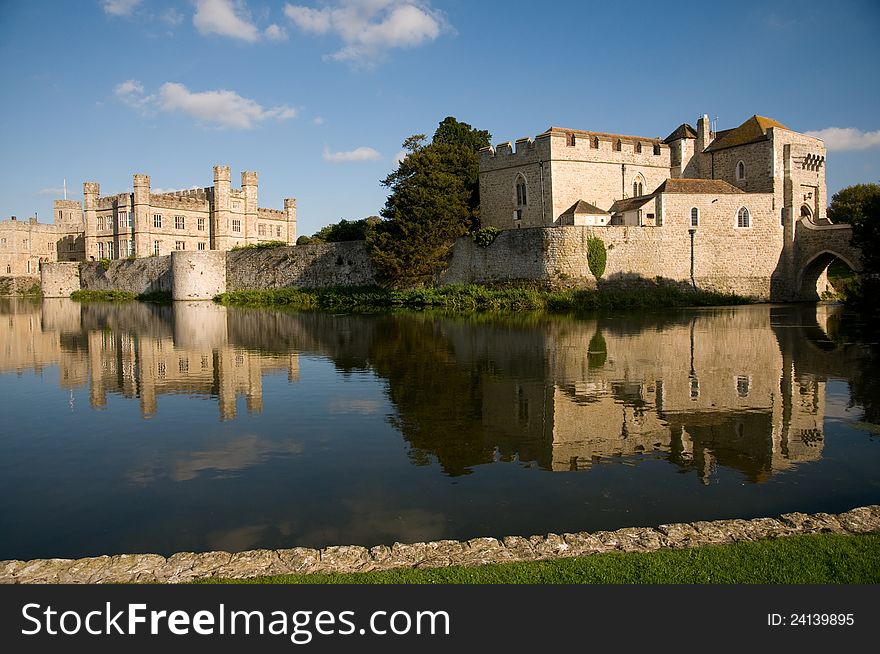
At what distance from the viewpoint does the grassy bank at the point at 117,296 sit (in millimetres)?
53144

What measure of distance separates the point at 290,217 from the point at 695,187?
42500mm

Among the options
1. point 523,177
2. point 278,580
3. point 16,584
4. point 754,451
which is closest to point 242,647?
point 278,580

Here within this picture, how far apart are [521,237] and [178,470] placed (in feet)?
98.1

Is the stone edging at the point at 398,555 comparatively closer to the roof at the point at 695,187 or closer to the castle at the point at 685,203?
the castle at the point at 685,203

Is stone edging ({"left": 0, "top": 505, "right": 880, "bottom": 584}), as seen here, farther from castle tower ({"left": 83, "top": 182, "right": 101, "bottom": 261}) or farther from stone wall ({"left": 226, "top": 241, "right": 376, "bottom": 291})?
castle tower ({"left": 83, "top": 182, "right": 101, "bottom": 261})

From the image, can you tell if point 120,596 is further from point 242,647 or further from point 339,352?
point 339,352

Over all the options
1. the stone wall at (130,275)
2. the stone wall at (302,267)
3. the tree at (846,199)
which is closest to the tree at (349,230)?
the stone wall at (302,267)

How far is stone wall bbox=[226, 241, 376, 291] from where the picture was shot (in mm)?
45425

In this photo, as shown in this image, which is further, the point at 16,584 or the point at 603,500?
the point at 603,500

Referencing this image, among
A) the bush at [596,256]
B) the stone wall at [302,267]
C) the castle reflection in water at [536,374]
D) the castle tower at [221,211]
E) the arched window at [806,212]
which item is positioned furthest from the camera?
the castle tower at [221,211]

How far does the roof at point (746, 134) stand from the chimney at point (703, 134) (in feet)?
1.73

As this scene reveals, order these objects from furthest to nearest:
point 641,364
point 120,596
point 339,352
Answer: point 339,352, point 641,364, point 120,596

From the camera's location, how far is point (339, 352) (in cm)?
1956

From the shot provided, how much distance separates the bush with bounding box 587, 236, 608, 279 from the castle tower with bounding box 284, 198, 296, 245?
39831mm
